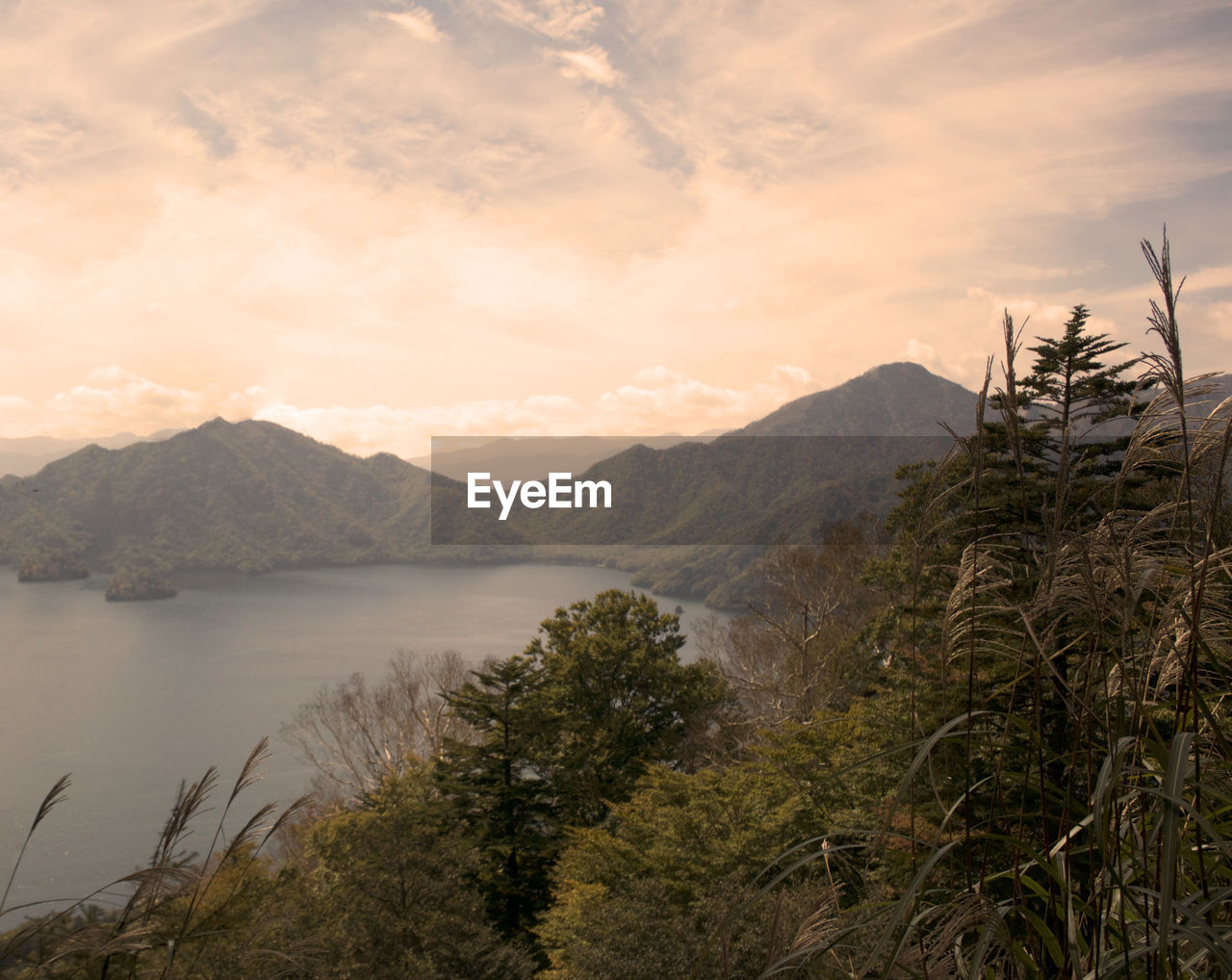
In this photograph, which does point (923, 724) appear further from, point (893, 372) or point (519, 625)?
point (893, 372)

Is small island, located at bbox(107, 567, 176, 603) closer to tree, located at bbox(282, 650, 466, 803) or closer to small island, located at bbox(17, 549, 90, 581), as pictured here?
small island, located at bbox(17, 549, 90, 581)

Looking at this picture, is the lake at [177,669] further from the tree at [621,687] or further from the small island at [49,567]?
the tree at [621,687]

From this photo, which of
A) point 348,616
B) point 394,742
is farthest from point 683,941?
point 348,616

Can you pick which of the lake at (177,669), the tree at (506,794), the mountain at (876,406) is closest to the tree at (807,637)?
the tree at (506,794)

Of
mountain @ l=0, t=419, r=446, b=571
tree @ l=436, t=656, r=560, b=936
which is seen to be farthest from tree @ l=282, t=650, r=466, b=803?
mountain @ l=0, t=419, r=446, b=571

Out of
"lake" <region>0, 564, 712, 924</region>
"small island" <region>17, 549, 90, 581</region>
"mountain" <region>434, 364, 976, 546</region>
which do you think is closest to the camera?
"lake" <region>0, 564, 712, 924</region>
